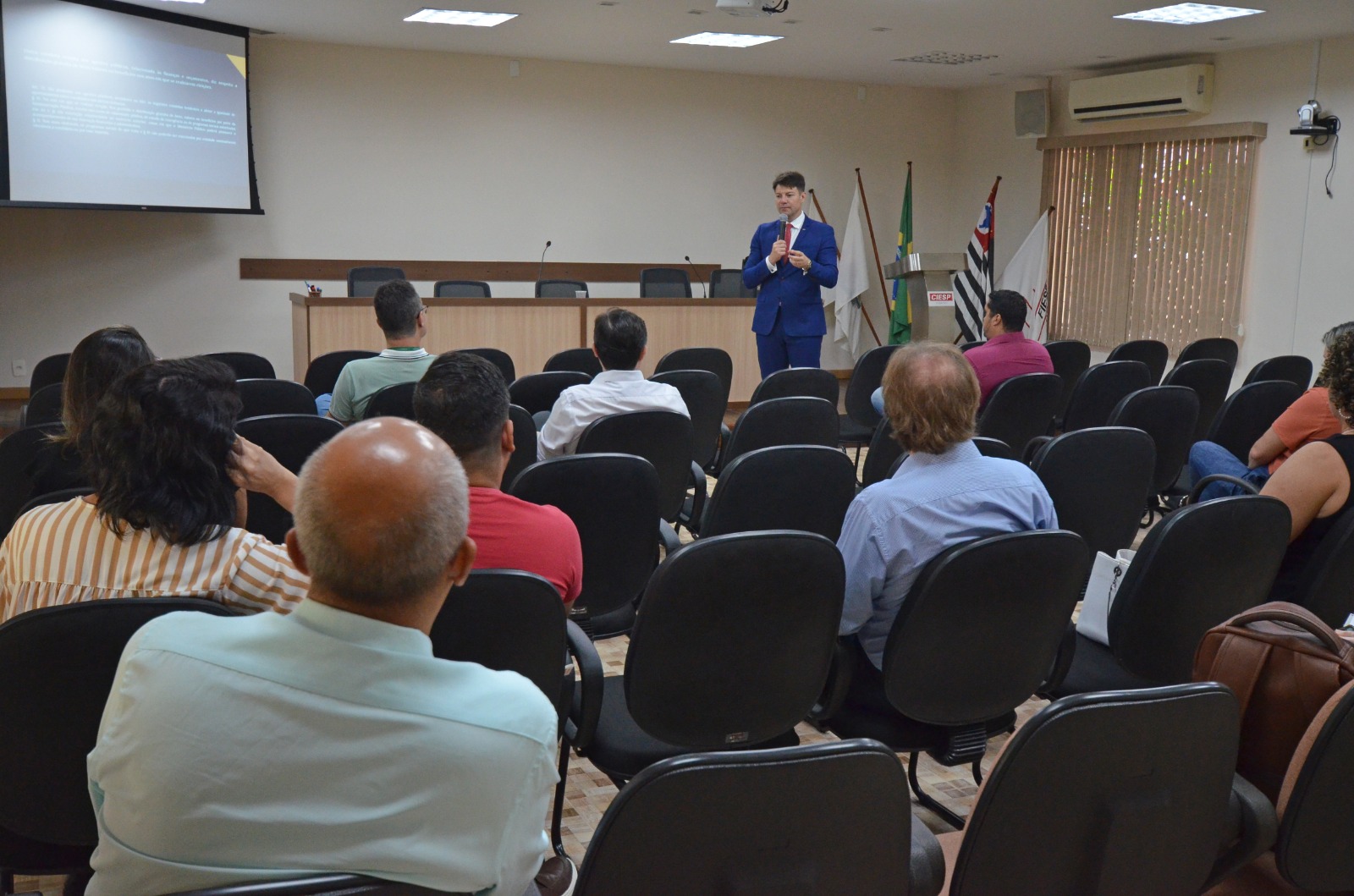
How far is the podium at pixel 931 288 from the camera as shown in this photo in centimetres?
1073

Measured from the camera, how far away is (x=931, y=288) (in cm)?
1113

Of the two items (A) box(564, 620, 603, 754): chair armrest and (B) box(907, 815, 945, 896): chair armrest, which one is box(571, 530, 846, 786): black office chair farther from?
(B) box(907, 815, 945, 896): chair armrest

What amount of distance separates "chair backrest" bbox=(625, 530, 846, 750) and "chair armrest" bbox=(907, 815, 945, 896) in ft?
2.30

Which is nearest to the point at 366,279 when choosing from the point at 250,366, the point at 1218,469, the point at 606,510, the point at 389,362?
the point at 250,366

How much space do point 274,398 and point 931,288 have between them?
8.11 metres

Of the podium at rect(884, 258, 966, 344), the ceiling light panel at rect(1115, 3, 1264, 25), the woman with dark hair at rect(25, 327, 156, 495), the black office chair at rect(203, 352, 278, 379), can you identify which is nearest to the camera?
the woman with dark hair at rect(25, 327, 156, 495)

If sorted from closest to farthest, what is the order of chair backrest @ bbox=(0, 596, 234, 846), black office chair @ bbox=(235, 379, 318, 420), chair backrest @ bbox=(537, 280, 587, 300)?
1. chair backrest @ bbox=(0, 596, 234, 846)
2. black office chair @ bbox=(235, 379, 318, 420)
3. chair backrest @ bbox=(537, 280, 587, 300)

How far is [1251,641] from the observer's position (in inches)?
73.7

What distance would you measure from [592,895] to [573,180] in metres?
9.79

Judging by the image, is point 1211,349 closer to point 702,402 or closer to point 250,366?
point 702,402

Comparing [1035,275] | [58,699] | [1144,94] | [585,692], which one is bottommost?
[585,692]

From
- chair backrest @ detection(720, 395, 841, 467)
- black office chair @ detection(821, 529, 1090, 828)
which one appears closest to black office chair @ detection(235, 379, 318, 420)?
chair backrest @ detection(720, 395, 841, 467)

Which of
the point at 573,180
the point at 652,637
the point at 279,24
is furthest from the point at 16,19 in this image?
the point at 652,637

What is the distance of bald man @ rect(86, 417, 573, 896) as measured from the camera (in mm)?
1133
